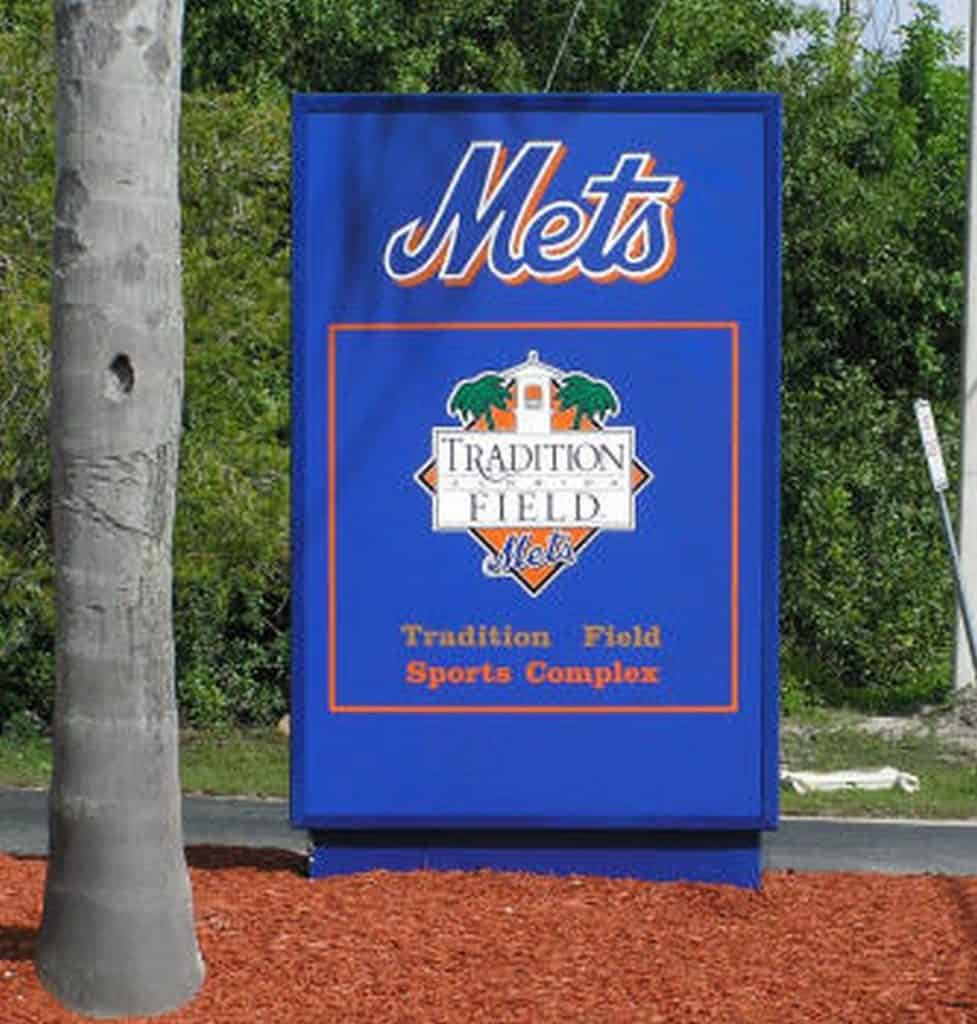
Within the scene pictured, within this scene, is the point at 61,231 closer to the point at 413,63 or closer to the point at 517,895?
the point at 517,895

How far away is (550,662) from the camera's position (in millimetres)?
8250

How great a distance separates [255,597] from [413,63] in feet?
22.4

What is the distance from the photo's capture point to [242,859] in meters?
9.08

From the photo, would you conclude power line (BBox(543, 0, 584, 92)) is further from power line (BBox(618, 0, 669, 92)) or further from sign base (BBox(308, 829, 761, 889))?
sign base (BBox(308, 829, 761, 889))

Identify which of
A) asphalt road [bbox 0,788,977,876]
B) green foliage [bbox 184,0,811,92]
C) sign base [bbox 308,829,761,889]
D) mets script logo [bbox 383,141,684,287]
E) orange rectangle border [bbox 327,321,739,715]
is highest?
green foliage [bbox 184,0,811,92]

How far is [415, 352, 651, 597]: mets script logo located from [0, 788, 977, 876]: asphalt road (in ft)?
7.90

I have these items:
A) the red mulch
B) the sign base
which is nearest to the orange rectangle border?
the sign base

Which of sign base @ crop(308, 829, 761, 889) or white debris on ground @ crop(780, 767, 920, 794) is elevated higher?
sign base @ crop(308, 829, 761, 889)

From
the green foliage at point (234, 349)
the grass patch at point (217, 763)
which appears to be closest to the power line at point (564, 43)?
the green foliage at point (234, 349)

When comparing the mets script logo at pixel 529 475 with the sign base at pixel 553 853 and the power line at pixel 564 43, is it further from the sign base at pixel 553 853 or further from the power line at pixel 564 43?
the power line at pixel 564 43

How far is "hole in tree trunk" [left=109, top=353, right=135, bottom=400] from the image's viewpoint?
6398mm

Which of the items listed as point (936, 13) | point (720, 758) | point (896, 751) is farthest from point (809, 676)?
point (720, 758)

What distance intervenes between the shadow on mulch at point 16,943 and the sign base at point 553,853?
4.53 ft

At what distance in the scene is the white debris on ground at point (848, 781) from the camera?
50.0 ft
